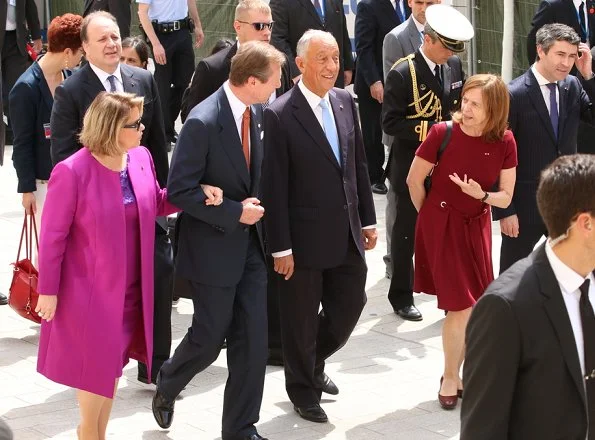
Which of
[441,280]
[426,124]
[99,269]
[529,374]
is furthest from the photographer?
[426,124]

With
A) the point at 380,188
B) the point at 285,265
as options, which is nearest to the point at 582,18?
the point at 380,188

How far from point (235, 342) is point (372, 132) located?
6.27 meters

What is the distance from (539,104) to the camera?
26.9 feet

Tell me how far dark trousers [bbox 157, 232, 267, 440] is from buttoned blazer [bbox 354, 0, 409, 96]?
18.4ft

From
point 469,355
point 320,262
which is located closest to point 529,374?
point 469,355

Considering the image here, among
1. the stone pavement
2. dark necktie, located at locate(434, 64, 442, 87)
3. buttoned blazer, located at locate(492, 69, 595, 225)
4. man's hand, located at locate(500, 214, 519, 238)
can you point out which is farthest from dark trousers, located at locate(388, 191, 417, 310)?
man's hand, located at locate(500, 214, 519, 238)

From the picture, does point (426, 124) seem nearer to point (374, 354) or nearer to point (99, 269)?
point (374, 354)

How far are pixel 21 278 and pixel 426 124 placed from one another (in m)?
2.77

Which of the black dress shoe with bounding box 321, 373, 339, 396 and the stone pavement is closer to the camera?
the stone pavement

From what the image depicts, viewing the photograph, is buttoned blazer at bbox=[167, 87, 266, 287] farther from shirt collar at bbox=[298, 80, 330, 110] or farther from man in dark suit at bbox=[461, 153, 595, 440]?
man in dark suit at bbox=[461, 153, 595, 440]

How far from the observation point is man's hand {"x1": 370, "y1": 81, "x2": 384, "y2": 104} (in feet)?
39.0

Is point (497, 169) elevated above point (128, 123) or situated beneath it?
situated beneath

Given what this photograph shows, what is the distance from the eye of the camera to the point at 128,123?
625 centimetres

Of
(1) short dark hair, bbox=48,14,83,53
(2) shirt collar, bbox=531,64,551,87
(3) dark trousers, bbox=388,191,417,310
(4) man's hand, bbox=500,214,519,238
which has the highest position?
(1) short dark hair, bbox=48,14,83,53
